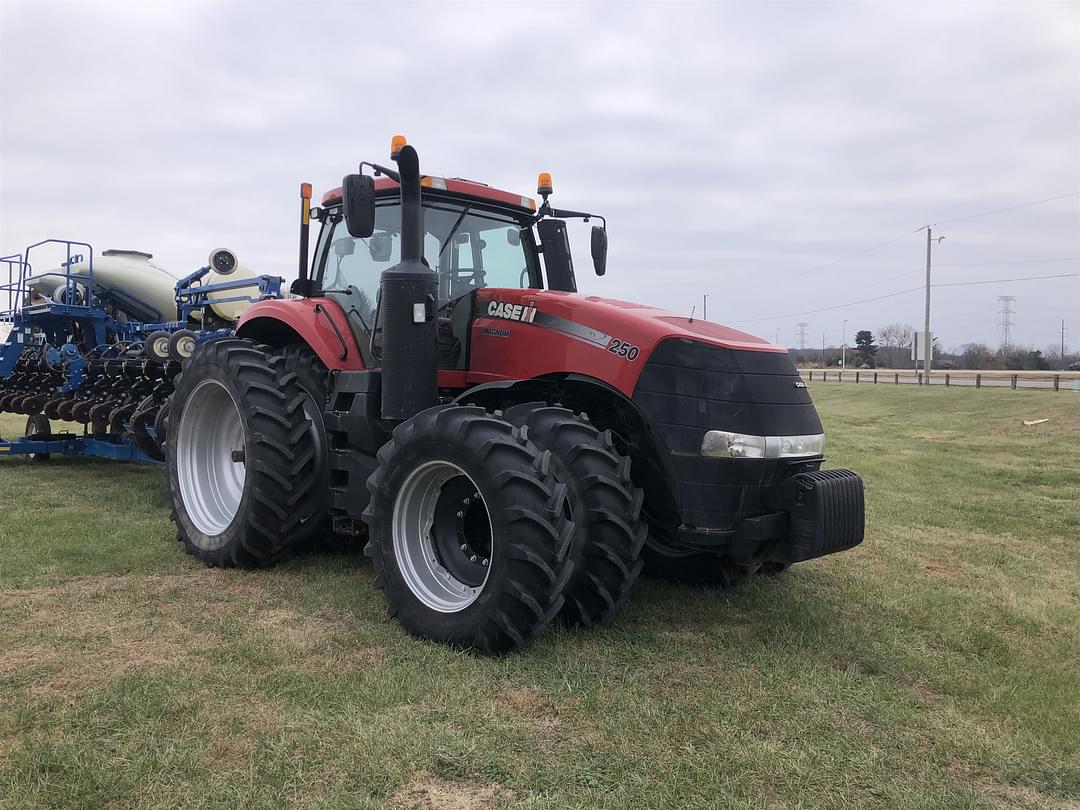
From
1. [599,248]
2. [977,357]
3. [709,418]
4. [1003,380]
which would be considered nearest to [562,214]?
[599,248]

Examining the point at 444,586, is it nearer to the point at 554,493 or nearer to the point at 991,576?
the point at 554,493

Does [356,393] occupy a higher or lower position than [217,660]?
higher

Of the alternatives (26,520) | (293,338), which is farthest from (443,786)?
(26,520)

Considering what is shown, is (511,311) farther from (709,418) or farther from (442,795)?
(442,795)

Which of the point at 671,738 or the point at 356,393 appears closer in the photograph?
the point at 671,738

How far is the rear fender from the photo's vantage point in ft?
17.6

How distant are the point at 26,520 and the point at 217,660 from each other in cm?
394

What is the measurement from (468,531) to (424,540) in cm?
24

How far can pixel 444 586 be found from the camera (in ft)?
14.3

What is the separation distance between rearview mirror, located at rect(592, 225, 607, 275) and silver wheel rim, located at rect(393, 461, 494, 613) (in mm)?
2283

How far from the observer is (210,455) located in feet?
20.7

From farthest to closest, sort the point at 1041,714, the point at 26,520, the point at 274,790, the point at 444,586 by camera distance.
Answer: the point at 26,520 < the point at 444,586 < the point at 1041,714 < the point at 274,790

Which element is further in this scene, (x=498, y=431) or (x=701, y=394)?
(x=701, y=394)

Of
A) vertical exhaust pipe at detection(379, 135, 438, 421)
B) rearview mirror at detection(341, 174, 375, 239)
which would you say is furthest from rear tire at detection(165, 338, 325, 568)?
rearview mirror at detection(341, 174, 375, 239)
